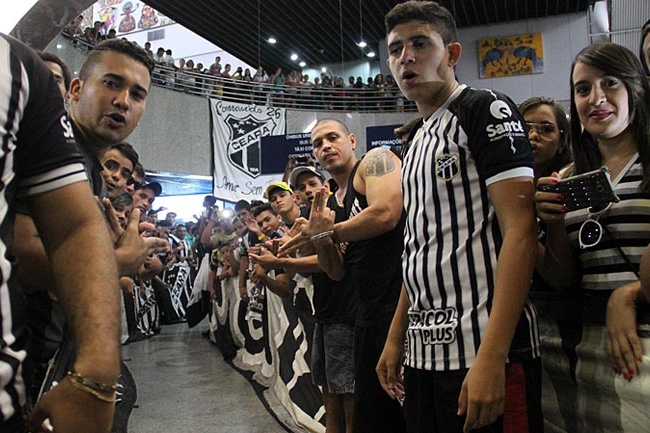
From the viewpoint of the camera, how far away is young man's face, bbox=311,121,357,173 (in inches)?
119

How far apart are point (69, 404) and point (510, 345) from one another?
3.52ft

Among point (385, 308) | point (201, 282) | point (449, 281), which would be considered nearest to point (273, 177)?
point (201, 282)

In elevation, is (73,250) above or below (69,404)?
above

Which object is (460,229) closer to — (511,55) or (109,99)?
(109,99)

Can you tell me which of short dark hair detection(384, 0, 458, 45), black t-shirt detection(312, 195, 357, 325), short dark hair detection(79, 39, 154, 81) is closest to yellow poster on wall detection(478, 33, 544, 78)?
black t-shirt detection(312, 195, 357, 325)

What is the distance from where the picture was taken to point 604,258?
1.53m

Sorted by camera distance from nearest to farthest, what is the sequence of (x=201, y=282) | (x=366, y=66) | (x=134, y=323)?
(x=134, y=323)
(x=201, y=282)
(x=366, y=66)

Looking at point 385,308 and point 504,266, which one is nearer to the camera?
point 504,266

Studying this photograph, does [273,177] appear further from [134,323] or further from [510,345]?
[510,345]

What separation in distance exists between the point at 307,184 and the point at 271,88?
42.4 ft

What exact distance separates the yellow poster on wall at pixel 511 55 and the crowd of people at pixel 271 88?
128 inches

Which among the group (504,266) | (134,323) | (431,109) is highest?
(431,109)

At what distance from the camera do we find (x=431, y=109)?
1735 millimetres

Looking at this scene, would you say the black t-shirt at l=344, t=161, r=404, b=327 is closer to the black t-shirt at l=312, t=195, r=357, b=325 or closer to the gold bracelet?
the black t-shirt at l=312, t=195, r=357, b=325
